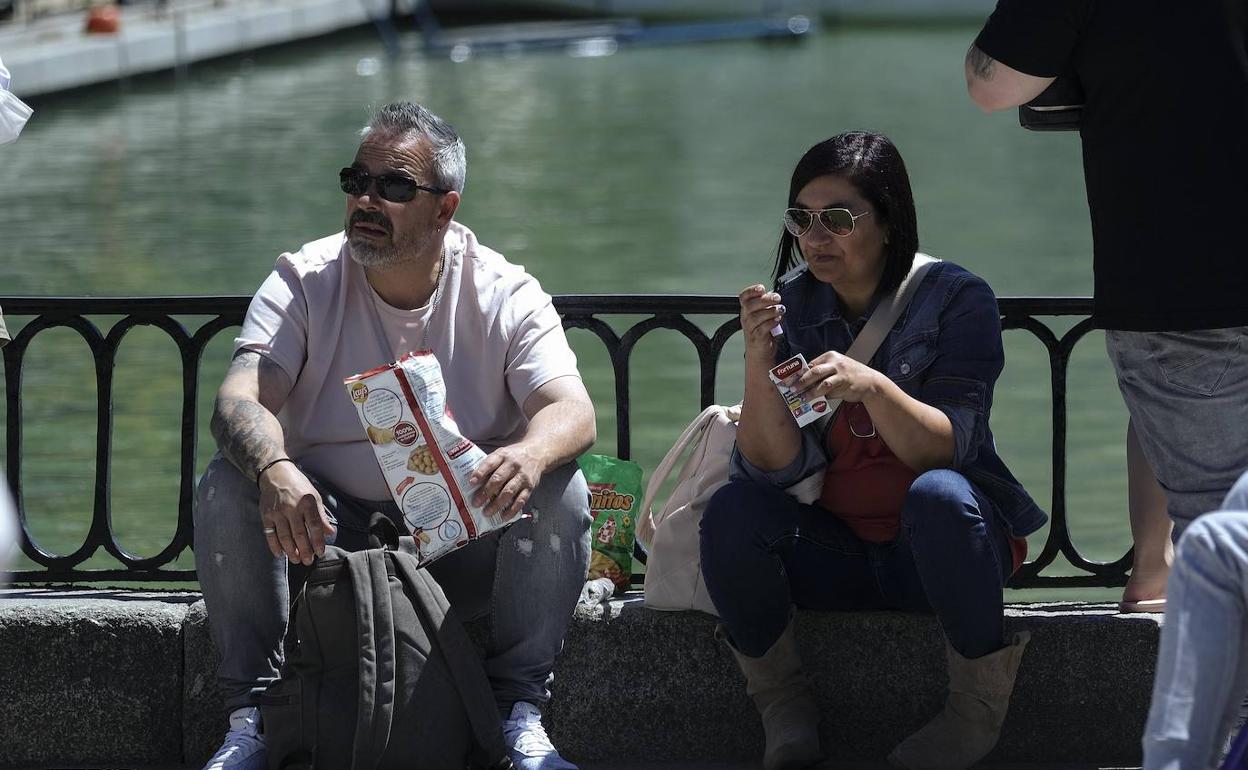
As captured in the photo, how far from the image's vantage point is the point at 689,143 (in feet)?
73.1

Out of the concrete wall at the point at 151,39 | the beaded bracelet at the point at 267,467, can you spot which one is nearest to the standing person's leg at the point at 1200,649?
the beaded bracelet at the point at 267,467

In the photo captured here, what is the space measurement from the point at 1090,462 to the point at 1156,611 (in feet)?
13.9

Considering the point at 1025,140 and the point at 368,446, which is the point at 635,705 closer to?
the point at 368,446

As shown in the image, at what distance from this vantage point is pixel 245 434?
3.63 metres

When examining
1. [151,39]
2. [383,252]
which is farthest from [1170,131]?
[151,39]

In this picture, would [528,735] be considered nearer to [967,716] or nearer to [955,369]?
[967,716]

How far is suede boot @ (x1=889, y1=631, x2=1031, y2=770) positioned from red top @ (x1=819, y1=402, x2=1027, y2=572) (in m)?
0.26

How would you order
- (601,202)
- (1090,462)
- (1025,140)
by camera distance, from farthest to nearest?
(1025,140)
(601,202)
(1090,462)

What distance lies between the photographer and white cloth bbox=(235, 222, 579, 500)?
3.86 meters

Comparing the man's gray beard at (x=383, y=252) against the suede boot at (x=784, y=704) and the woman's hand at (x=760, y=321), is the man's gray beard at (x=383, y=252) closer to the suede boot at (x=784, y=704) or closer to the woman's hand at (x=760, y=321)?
the woman's hand at (x=760, y=321)

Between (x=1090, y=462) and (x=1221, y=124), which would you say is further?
(x=1090, y=462)

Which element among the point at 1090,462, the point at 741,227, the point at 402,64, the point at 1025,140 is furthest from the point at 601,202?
the point at 402,64

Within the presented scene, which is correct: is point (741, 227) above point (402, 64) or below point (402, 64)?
above

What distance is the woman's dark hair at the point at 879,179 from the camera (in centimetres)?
374
